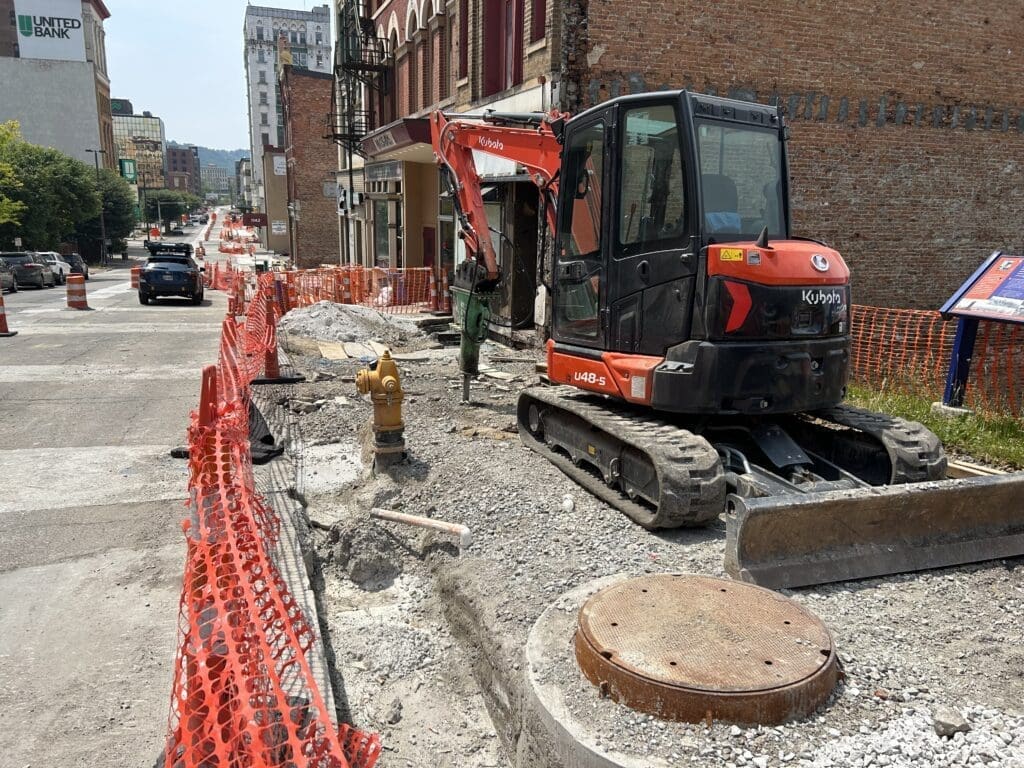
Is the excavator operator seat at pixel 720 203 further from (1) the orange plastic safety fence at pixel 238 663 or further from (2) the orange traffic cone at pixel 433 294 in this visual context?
(2) the orange traffic cone at pixel 433 294

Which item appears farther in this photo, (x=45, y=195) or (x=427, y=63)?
(x=45, y=195)

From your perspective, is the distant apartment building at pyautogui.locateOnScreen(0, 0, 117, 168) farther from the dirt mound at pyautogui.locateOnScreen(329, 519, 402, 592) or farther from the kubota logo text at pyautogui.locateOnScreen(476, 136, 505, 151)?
the dirt mound at pyautogui.locateOnScreen(329, 519, 402, 592)

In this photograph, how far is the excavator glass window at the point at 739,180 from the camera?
5316 millimetres

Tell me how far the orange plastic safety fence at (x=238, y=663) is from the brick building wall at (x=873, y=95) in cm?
1002

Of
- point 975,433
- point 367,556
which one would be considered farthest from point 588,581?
point 975,433

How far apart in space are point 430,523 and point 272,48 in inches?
6173

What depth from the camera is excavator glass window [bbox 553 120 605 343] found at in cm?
603

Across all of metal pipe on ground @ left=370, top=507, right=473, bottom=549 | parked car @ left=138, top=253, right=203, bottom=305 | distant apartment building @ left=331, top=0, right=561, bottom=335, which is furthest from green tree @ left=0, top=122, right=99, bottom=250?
metal pipe on ground @ left=370, top=507, right=473, bottom=549

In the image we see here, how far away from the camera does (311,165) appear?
4250 centimetres

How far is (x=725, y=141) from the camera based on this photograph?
17.9ft

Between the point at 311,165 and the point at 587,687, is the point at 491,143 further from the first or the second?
the point at 311,165

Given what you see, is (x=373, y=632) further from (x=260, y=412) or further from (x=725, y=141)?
(x=260, y=412)

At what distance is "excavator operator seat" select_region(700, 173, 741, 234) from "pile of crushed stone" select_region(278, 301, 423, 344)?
974cm

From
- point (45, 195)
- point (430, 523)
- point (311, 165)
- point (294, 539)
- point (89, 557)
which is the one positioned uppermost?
point (311, 165)
